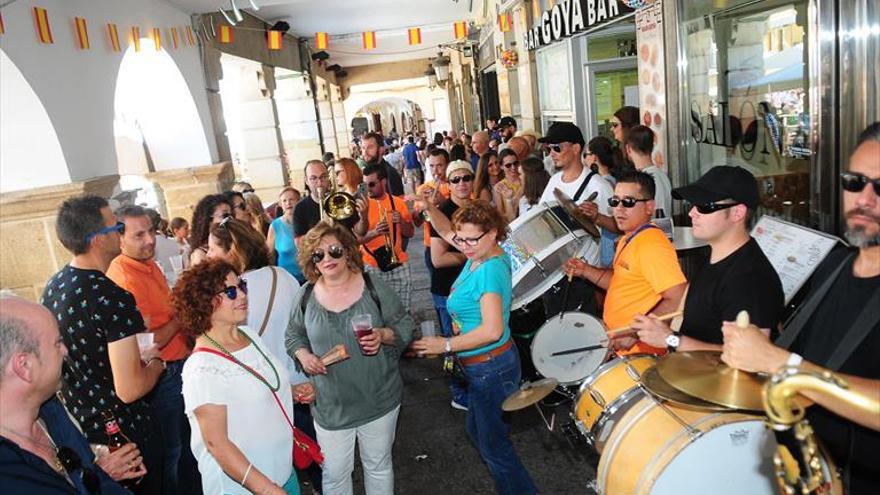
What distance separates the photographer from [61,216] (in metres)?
2.96

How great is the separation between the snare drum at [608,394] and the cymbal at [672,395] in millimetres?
193

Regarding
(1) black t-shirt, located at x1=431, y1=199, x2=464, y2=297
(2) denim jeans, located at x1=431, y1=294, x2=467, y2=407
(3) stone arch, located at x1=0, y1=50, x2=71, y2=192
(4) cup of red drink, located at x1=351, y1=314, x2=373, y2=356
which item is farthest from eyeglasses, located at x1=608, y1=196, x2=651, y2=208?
(3) stone arch, located at x1=0, y1=50, x2=71, y2=192

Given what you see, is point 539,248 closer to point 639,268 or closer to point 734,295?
point 639,268

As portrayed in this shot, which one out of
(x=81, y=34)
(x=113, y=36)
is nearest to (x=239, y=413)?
(x=81, y=34)

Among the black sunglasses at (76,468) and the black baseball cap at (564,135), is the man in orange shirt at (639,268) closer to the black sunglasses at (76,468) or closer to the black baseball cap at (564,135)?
the black baseball cap at (564,135)

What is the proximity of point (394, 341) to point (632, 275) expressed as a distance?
1.21 metres

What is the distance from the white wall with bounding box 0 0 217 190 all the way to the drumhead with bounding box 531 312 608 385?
3904 millimetres

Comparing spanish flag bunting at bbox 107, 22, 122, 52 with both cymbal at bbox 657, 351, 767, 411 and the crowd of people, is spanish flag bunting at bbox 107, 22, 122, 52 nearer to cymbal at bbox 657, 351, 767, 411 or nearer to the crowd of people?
the crowd of people

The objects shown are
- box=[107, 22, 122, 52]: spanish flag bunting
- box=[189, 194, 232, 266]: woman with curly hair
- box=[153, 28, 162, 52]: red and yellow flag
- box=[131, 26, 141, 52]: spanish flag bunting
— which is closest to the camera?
box=[189, 194, 232, 266]: woman with curly hair

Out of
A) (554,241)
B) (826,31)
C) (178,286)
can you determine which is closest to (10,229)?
(178,286)

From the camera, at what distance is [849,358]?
177cm

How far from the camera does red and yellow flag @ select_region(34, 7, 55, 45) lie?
15.3ft

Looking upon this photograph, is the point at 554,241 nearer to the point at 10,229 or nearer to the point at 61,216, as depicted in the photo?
the point at 61,216

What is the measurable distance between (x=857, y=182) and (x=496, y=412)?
1844 mm
